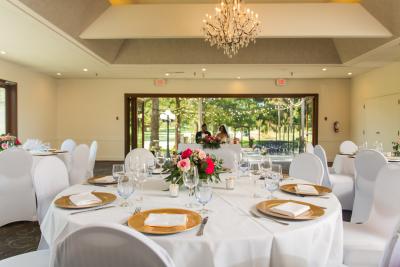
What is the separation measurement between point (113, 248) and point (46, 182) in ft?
5.97

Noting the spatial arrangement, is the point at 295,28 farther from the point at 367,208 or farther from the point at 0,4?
the point at 0,4

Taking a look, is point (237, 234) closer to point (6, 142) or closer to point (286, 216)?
point (286, 216)

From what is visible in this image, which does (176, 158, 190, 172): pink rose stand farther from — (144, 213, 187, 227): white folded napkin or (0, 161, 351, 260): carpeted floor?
(0, 161, 351, 260): carpeted floor

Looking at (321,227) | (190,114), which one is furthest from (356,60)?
(321,227)

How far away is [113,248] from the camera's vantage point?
0.97 meters

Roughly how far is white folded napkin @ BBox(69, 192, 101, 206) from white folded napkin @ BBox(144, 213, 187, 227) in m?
0.46

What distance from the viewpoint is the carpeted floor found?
10.6 ft

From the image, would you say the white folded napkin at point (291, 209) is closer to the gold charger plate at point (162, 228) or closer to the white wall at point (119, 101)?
the gold charger plate at point (162, 228)

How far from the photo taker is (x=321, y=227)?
5.06ft

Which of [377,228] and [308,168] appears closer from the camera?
[377,228]

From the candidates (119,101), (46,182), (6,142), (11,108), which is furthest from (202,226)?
(119,101)

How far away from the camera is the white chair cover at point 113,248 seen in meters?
0.95

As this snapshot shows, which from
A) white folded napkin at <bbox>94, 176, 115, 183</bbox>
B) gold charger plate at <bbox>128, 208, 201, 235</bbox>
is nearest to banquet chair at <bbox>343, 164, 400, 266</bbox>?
gold charger plate at <bbox>128, 208, 201, 235</bbox>

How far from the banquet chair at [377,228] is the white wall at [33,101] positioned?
27.8 feet
